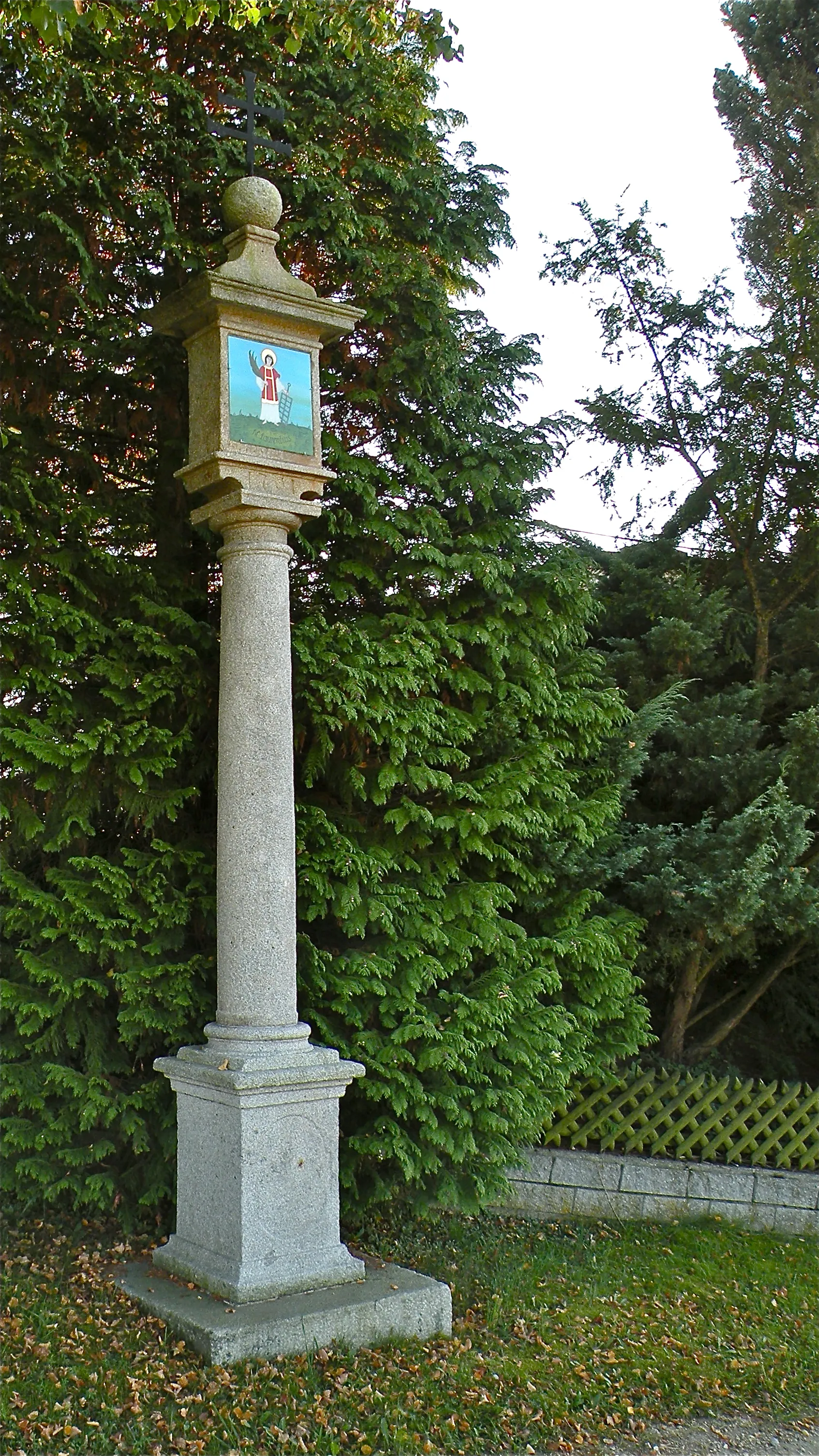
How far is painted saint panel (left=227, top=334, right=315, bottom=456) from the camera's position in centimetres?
499

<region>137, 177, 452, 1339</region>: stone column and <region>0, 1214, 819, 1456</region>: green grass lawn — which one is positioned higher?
<region>137, 177, 452, 1339</region>: stone column

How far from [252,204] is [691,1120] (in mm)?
5388

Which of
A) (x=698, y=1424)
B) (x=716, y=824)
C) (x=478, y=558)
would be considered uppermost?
(x=478, y=558)

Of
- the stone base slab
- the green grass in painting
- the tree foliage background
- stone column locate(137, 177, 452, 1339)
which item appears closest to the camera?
the stone base slab

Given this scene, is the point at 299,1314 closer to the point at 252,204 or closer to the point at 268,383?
the point at 268,383

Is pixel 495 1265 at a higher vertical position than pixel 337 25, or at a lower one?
lower

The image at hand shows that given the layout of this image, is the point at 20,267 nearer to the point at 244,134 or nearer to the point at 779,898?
the point at 244,134

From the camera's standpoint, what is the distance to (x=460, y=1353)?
444cm

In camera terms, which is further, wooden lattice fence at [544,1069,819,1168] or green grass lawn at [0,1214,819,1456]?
wooden lattice fence at [544,1069,819,1168]

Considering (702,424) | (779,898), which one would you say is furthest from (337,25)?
(779,898)

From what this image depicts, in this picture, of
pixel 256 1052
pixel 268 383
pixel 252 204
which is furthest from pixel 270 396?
pixel 256 1052

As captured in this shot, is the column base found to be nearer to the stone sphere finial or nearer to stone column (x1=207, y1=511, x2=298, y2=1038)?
stone column (x1=207, y1=511, x2=298, y2=1038)

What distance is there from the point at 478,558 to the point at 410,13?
3.18 metres

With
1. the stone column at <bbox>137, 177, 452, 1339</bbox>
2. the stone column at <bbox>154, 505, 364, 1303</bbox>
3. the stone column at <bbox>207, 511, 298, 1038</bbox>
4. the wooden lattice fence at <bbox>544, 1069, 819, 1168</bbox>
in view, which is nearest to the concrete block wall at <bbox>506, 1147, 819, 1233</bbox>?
the wooden lattice fence at <bbox>544, 1069, 819, 1168</bbox>
